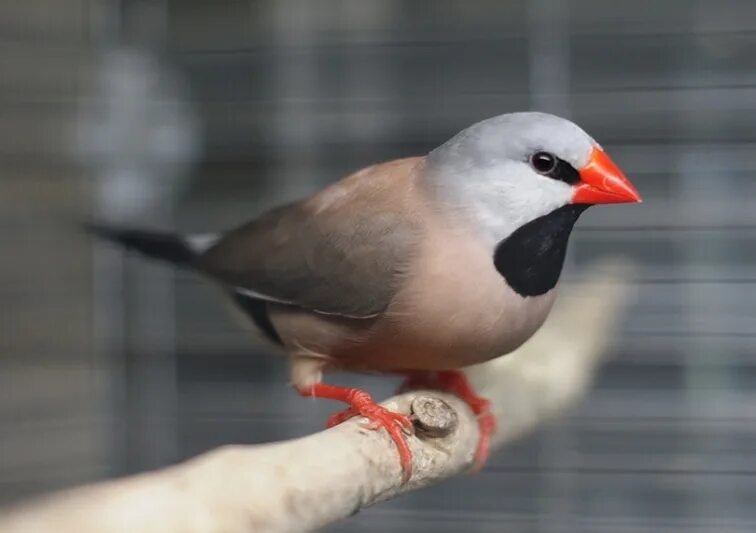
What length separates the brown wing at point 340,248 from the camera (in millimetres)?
761

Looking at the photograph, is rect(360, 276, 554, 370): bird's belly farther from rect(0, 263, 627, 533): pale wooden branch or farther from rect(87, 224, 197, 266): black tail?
rect(87, 224, 197, 266): black tail

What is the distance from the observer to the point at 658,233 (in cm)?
145

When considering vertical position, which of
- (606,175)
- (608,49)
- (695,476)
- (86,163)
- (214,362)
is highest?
(608,49)

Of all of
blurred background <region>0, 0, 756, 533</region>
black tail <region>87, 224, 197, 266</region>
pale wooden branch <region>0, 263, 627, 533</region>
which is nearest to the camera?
pale wooden branch <region>0, 263, 627, 533</region>

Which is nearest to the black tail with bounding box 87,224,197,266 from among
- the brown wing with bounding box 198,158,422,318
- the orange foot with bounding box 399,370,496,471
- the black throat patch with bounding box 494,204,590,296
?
the brown wing with bounding box 198,158,422,318

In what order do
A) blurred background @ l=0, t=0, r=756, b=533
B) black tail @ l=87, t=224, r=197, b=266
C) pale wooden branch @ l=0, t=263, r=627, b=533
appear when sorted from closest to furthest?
pale wooden branch @ l=0, t=263, r=627, b=533
black tail @ l=87, t=224, r=197, b=266
blurred background @ l=0, t=0, r=756, b=533

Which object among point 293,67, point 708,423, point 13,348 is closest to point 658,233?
point 708,423

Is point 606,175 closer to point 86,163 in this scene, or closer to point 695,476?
point 695,476

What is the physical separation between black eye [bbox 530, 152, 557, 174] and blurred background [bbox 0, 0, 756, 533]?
0.68 m

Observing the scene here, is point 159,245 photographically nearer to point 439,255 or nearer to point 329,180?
point 439,255

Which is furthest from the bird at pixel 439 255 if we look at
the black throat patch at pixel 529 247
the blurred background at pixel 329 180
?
the blurred background at pixel 329 180

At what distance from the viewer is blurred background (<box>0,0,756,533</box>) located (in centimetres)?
141

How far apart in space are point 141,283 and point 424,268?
0.97 meters

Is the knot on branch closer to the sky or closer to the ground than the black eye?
closer to the ground
